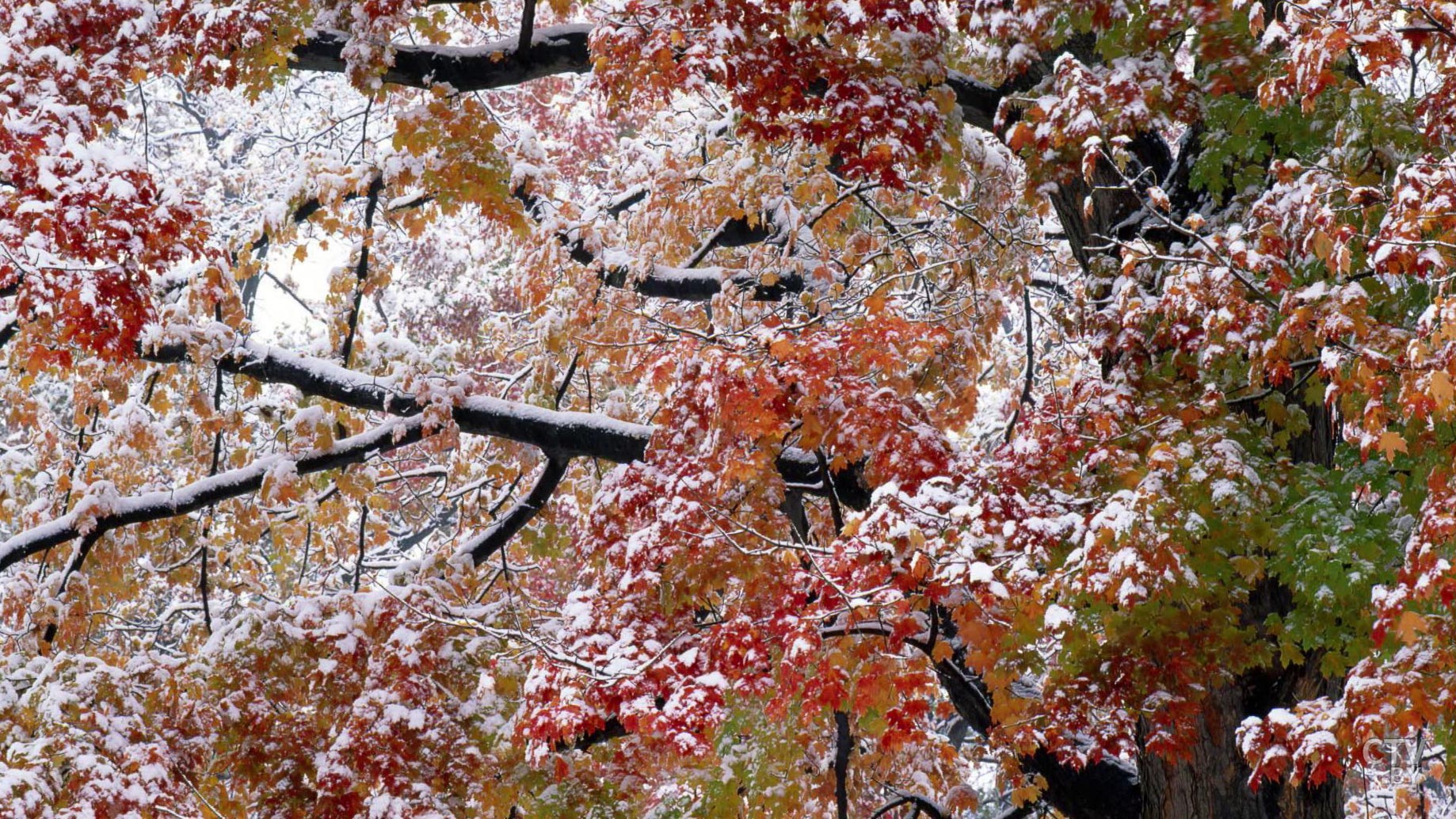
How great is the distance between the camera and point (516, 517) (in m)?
8.88

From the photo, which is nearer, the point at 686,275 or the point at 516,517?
the point at 516,517

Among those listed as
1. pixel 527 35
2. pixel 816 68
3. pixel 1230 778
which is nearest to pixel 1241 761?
pixel 1230 778

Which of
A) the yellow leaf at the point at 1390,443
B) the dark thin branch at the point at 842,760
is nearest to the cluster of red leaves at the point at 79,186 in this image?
the dark thin branch at the point at 842,760

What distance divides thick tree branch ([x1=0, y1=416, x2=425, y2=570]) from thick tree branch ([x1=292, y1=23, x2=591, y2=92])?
2080 mm

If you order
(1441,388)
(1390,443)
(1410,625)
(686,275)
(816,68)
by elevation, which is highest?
(686,275)

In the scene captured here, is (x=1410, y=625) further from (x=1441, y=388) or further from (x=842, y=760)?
(x=842, y=760)

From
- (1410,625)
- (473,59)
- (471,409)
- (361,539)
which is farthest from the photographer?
(361,539)

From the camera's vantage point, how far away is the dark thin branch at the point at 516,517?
28.5 feet

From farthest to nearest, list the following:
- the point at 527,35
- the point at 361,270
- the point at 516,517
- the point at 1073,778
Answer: the point at 361,270
the point at 516,517
the point at 527,35
the point at 1073,778

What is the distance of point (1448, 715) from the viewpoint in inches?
167

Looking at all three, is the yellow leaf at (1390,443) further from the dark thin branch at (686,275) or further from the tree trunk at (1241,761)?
the dark thin branch at (686,275)

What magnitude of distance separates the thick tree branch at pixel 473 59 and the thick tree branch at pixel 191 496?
2.08 metres

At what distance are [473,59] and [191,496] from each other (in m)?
3.30

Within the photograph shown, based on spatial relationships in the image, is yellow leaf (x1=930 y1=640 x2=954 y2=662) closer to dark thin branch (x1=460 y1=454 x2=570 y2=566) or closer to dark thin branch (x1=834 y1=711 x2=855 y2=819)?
dark thin branch (x1=834 y1=711 x2=855 y2=819)
